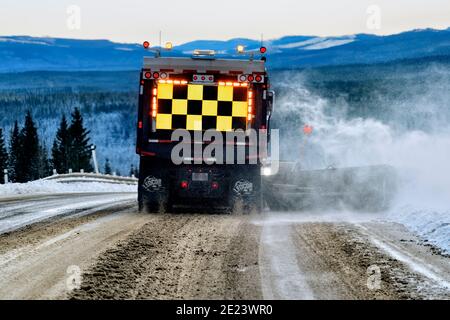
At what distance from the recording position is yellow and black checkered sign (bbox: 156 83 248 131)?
1365cm

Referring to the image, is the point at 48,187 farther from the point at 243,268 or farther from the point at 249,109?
the point at 243,268

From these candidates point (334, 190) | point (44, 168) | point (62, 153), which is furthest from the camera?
point (44, 168)

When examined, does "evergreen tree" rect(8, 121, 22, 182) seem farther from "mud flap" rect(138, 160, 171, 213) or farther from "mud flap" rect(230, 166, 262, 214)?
"mud flap" rect(230, 166, 262, 214)

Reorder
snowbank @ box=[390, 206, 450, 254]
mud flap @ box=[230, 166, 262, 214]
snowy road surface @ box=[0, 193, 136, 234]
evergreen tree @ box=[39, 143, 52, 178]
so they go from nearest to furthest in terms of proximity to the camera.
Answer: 1. snowbank @ box=[390, 206, 450, 254]
2. snowy road surface @ box=[0, 193, 136, 234]
3. mud flap @ box=[230, 166, 262, 214]
4. evergreen tree @ box=[39, 143, 52, 178]

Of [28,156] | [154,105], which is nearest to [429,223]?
[154,105]

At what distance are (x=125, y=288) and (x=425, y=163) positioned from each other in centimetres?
1336

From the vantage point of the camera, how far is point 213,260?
7762mm

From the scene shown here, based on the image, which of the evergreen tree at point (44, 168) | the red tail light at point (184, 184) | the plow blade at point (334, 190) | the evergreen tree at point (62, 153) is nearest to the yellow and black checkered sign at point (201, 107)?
the red tail light at point (184, 184)

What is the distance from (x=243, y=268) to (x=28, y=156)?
3586 inches

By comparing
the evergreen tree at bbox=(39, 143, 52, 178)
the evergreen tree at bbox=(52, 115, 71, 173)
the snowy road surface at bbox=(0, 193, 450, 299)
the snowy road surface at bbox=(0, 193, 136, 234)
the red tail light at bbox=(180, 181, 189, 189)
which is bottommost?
the evergreen tree at bbox=(39, 143, 52, 178)

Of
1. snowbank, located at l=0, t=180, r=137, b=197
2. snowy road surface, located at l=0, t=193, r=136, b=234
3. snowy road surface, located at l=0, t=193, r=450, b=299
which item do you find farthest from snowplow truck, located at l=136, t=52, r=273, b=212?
snowbank, located at l=0, t=180, r=137, b=197

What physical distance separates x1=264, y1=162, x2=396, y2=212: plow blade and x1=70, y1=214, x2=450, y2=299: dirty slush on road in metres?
4.87
